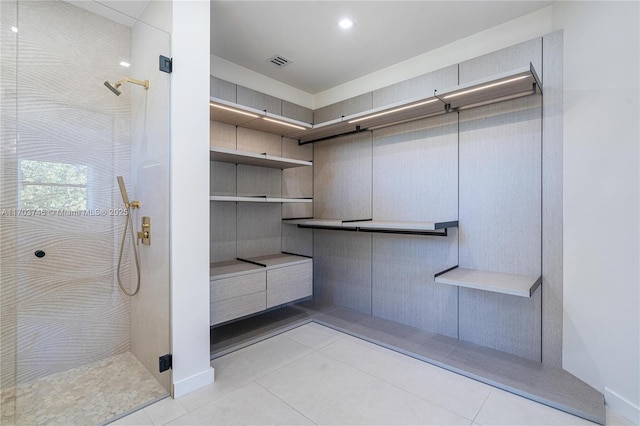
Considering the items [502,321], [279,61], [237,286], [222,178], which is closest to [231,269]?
[237,286]

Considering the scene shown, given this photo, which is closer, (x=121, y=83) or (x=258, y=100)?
(x=121, y=83)

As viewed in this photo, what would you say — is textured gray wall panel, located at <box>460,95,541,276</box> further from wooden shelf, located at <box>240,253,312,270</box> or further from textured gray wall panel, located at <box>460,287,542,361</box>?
wooden shelf, located at <box>240,253,312,270</box>

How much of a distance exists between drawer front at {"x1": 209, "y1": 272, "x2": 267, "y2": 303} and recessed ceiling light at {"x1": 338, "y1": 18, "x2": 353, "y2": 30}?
2.39 metres

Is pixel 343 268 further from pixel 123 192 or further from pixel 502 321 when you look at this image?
pixel 123 192

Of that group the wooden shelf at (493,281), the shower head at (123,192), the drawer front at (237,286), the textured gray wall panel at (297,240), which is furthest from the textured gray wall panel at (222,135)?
the wooden shelf at (493,281)

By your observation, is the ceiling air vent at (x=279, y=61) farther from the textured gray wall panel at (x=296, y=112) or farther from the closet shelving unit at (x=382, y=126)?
the closet shelving unit at (x=382, y=126)

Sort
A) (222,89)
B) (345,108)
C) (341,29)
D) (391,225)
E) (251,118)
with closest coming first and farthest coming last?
(341,29) < (391,225) < (251,118) < (222,89) < (345,108)

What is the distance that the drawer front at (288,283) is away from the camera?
311 cm

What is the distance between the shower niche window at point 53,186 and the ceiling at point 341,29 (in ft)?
5.45

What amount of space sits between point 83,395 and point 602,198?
3666 mm

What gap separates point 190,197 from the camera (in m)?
2.14

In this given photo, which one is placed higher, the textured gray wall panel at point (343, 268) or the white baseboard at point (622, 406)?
the textured gray wall panel at point (343, 268)

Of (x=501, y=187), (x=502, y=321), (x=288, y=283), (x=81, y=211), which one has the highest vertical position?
(x=501, y=187)

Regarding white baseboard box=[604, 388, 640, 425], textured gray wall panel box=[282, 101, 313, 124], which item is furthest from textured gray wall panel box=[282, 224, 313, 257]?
white baseboard box=[604, 388, 640, 425]
